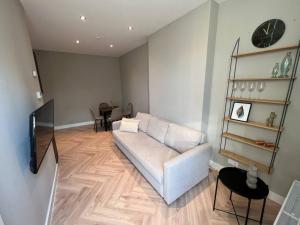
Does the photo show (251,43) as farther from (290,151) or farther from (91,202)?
(91,202)

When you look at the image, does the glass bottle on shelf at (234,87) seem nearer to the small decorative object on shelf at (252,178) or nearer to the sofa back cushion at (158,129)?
the small decorative object on shelf at (252,178)

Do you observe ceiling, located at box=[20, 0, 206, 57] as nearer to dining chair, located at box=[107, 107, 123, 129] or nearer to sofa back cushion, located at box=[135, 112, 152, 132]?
sofa back cushion, located at box=[135, 112, 152, 132]

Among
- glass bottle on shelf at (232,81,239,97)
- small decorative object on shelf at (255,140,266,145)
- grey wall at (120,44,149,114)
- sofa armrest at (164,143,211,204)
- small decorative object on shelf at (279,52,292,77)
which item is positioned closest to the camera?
small decorative object on shelf at (279,52,292,77)

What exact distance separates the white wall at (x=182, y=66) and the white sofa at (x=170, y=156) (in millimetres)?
359

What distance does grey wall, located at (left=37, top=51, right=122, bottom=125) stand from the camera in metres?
4.63

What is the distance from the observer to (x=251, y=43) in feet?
6.08

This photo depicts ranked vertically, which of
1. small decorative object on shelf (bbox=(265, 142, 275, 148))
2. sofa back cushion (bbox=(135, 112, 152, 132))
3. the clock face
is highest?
the clock face

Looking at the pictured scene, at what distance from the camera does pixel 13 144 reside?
1064 mm

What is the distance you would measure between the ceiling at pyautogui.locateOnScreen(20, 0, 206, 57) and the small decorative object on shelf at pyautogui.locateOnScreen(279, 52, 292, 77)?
4.36ft

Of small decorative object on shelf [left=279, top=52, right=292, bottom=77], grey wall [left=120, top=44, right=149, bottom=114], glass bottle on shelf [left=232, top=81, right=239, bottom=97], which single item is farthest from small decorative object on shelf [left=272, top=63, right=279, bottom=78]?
grey wall [left=120, top=44, right=149, bottom=114]

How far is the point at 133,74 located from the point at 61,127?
3236 mm

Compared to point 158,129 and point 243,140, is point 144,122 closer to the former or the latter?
point 158,129

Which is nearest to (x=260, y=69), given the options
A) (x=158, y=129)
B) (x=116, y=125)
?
(x=158, y=129)

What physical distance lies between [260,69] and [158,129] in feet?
6.08
